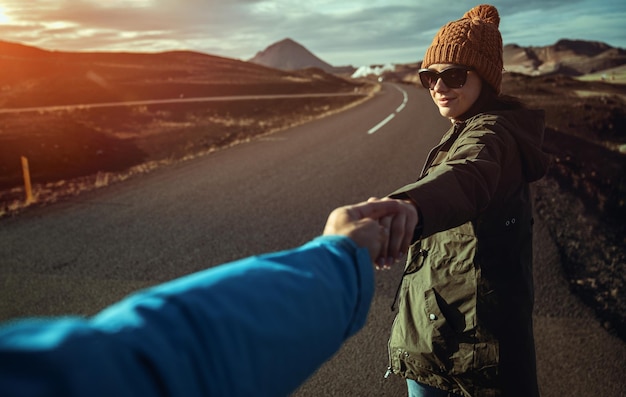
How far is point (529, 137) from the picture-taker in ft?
5.77

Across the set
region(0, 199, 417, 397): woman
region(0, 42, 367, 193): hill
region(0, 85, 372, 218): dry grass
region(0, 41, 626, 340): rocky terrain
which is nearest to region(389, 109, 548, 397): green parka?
region(0, 199, 417, 397): woman

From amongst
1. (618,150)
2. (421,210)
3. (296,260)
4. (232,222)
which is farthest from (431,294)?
(618,150)

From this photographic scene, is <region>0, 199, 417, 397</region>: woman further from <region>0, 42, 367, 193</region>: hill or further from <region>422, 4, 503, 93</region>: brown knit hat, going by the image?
<region>0, 42, 367, 193</region>: hill

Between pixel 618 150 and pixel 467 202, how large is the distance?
13281 millimetres

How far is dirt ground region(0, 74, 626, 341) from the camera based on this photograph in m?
4.82

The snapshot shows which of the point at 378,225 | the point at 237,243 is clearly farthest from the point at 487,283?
the point at 237,243

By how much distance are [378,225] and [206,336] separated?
0.50 m

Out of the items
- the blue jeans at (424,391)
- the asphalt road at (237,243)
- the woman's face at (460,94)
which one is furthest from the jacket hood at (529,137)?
the asphalt road at (237,243)

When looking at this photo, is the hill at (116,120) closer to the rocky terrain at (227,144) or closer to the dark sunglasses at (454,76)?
the rocky terrain at (227,144)

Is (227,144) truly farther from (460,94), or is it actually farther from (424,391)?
(424,391)

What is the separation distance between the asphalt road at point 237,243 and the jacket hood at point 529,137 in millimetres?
1852

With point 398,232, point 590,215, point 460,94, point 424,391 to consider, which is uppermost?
point 460,94

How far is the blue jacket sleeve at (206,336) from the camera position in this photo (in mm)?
489

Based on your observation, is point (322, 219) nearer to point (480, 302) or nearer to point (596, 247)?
point (596, 247)
